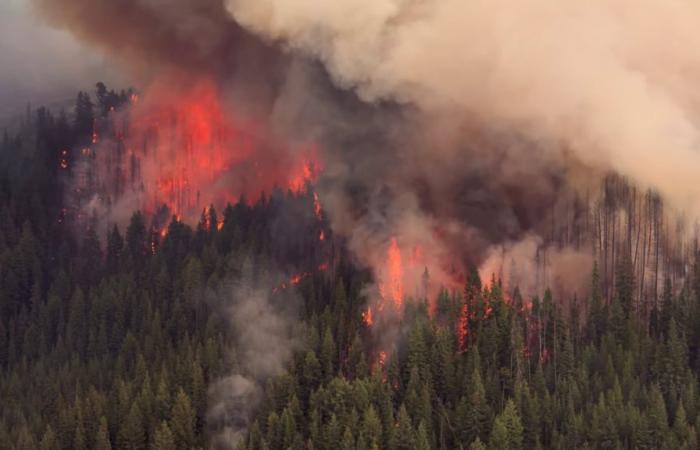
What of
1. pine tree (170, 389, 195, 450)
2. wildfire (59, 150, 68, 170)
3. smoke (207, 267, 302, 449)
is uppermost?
wildfire (59, 150, 68, 170)

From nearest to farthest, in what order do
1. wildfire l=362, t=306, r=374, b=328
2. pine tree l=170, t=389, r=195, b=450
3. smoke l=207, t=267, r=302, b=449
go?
pine tree l=170, t=389, r=195, b=450
smoke l=207, t=267, r=302, b=449
wildfire l=362, t=306, r=374, b=328

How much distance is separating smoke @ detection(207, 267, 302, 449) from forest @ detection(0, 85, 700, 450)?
0.45 m

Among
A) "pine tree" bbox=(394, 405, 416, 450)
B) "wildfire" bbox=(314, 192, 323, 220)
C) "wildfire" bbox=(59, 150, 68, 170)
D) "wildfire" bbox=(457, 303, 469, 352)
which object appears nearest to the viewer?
"pine tree" bbox=(394, 405, 416, 450)

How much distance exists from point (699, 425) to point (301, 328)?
38524mm

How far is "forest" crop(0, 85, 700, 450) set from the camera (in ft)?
259

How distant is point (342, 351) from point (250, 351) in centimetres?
912

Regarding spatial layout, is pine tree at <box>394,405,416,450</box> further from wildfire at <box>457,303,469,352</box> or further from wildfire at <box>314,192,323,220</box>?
wildfire at <box>314,192,323,220</box>

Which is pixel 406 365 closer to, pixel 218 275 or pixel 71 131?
pixel 218 275

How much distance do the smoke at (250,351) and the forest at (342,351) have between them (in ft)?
1.47

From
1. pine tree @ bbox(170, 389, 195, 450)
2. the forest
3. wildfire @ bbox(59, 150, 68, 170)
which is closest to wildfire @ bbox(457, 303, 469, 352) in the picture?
the forest

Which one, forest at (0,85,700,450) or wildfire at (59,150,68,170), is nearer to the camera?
forest at (0,85,700,450)

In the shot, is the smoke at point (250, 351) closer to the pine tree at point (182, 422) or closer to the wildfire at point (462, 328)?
the pine tree at point (182, 422)

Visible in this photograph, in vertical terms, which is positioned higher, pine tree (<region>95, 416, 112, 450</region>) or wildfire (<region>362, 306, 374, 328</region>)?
wildfire (<region>362, 306, 374, 328</region>)

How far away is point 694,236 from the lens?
348 feet
